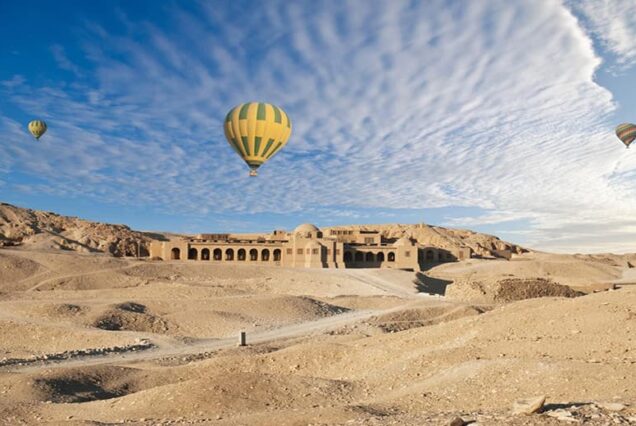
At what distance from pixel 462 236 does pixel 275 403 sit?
98.6m

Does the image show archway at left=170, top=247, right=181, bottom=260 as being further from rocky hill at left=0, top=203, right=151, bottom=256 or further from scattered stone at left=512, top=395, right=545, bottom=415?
scattered stone at left=512, top=395, right=545, bottom=415

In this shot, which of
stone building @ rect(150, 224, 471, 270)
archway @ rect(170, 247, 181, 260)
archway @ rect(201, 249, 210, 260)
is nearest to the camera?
stone building @ rect(150, 224, 471, 270)

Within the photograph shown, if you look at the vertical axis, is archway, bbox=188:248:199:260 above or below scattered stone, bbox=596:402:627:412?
above

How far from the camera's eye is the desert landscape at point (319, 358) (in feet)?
36.2

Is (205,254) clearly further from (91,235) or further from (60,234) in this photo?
(60,234)

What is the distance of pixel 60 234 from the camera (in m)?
78.3

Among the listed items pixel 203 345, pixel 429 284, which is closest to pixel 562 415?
pixel 203 345

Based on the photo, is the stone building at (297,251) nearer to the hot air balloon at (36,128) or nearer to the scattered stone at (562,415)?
the hot air balloon at (36,128)

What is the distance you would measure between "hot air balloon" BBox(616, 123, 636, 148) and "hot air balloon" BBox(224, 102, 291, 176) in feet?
141

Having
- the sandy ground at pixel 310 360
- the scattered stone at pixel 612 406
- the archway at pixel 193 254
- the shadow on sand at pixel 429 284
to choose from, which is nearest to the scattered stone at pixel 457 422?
the sandy ground at pixel 310 360

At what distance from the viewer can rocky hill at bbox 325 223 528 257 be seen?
93438 mm

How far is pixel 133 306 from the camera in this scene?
31.0 metres

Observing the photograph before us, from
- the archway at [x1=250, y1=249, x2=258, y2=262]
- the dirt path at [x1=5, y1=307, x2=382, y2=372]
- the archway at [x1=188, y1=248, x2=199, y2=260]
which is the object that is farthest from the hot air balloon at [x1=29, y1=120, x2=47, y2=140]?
the dirt path at [x1=5, y1=307, x2=382, y2=372]

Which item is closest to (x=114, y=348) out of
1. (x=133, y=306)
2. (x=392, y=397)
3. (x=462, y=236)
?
(x=133, y=306)
